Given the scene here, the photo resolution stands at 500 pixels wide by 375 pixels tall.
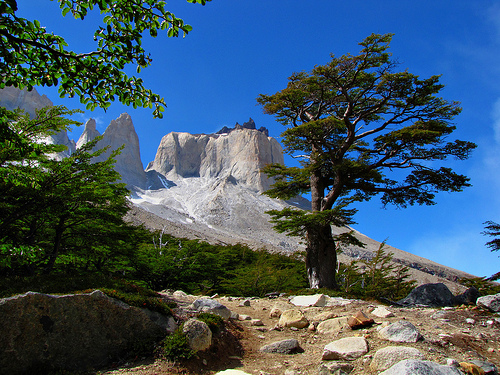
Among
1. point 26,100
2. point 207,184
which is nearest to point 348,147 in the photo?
point 207,184

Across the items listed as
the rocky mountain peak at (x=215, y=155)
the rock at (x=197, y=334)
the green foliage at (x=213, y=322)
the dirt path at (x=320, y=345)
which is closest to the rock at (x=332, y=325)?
the dirt path at (x=320, y=345)

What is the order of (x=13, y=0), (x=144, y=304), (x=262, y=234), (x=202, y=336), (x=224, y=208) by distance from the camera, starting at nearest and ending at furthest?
(x=13, y=0) → (x=202, y=336) → (x=144, y=304) → (x=262, y=234) → (x=224, y=208)

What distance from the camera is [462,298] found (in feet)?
27.9

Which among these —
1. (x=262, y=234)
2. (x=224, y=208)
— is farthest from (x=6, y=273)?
(x=224, y=208)

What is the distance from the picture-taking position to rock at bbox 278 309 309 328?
22.2 ft

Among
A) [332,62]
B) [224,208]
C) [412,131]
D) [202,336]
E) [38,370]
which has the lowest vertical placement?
[38,370]

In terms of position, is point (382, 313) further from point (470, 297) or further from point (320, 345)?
point (470, 297)

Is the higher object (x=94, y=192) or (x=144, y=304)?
(x=94, y=192)

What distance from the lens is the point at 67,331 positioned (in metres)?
4.57

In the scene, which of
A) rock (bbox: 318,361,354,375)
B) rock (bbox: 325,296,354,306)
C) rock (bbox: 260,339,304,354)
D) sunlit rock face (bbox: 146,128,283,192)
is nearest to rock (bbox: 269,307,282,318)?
rock (bbox: 325,296,354,306)

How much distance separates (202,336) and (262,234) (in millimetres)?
63896

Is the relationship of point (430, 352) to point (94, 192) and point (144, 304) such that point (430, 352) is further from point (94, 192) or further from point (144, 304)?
point (94, 192)

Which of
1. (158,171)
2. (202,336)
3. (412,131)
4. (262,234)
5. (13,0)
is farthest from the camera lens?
(158,171)

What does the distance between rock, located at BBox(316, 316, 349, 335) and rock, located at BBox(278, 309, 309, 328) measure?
0.43 meters
